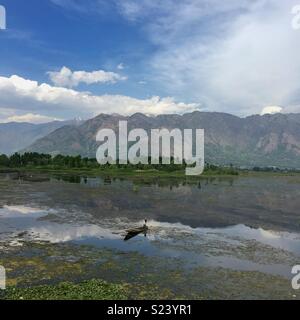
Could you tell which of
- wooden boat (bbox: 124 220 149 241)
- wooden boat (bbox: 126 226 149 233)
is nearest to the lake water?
wooden boat (bbox: 124 220 149 241)

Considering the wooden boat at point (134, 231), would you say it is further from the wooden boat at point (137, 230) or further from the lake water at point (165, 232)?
the lake water at point (165, 232)

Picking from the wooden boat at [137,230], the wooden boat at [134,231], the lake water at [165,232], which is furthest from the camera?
the wooden boat at [137,230]

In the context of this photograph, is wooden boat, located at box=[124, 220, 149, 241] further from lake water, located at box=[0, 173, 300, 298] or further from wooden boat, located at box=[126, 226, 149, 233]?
lake water, located at box=[0, 173, 300, 298]

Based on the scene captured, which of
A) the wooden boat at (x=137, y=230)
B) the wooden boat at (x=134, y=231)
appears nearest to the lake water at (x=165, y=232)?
the wooden boat at (x=134, y=231)

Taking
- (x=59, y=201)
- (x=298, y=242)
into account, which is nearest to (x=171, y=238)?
(x=298, y=242)

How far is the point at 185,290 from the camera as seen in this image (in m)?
35.3

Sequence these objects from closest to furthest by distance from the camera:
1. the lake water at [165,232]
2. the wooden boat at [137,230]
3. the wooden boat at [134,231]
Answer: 1. the lake water at [165,232]
2. the wooden boat at [134,231]
3. the wooden boat at [137,230]

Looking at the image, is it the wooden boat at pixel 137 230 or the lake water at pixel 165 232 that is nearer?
the lake water at pixel 165 232

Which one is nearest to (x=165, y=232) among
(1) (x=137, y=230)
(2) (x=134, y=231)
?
(1) (x=137, y=230)

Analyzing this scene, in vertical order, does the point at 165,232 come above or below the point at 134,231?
below

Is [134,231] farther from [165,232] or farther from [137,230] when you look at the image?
[165,232]

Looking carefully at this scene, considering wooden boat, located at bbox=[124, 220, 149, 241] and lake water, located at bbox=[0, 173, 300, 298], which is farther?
wooden boat, located at bbox=[124, 220, 149, 241]
